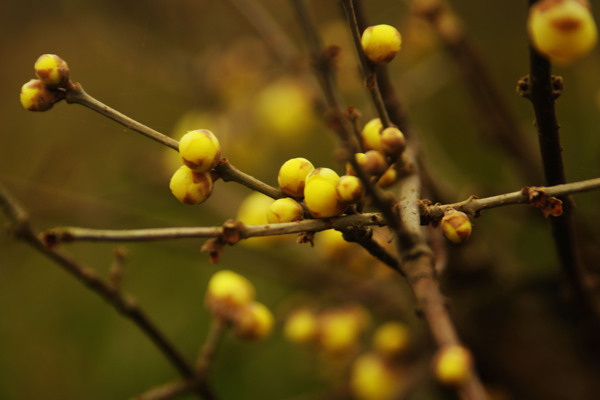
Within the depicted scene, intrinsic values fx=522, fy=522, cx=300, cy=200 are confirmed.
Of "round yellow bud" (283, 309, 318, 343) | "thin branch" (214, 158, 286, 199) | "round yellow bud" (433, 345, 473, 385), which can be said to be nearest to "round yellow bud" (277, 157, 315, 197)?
"thin branch" (214, 158, 286, 199)

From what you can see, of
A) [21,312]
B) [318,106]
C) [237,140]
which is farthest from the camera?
[21,312]

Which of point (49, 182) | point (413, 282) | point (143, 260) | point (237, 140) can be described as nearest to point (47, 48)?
point (49, 182)

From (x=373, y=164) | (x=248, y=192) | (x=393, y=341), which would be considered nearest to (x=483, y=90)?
(x=393, y=341)

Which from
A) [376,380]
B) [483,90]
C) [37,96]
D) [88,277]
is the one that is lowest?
[376,380]

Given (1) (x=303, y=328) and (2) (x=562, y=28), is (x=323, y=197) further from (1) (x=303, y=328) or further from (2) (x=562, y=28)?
(1) (x=303, y=328)

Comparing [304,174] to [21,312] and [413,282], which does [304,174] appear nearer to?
[413,282]

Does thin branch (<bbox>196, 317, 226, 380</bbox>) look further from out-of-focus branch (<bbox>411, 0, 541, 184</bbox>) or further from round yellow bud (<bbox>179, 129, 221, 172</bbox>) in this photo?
out-of-focus branch (<bbox>411, 0, 541, 184</bbox>)
